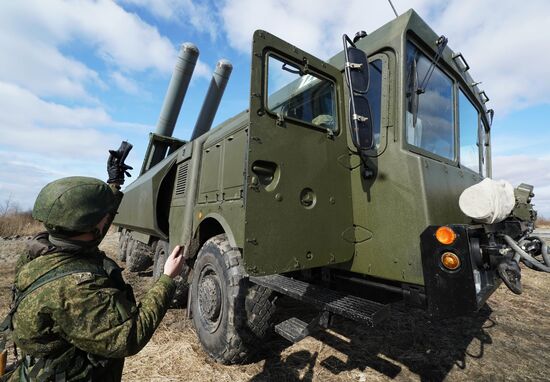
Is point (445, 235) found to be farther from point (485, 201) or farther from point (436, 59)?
point (436, 59)

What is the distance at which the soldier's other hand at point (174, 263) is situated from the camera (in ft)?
5.25

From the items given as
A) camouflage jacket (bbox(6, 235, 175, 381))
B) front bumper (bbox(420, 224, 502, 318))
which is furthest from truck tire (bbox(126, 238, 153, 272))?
front bumper (bbox(420, 224, 502, 318))

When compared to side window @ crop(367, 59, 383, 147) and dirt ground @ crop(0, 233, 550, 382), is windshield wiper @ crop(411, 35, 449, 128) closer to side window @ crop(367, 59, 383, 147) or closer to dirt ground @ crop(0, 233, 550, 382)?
side window @ crop(367, 59, 383, 147)

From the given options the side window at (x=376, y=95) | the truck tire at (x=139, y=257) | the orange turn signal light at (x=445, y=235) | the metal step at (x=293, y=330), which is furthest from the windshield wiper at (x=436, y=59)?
the truck tire at (x=139, y=257)

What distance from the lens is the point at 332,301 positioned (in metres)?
2.33

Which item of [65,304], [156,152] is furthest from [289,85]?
[156,152]

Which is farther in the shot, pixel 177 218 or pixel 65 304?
pixel 177 218

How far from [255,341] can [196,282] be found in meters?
0.92

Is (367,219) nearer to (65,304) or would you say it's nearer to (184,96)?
(65,304)

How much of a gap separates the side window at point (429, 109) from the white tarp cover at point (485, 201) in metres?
0.53

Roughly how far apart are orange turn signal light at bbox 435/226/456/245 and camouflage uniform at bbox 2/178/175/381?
1.62 meters

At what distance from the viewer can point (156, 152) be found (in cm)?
755

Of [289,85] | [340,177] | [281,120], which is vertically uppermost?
[289,85]

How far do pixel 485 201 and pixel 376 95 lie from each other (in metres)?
1.13
